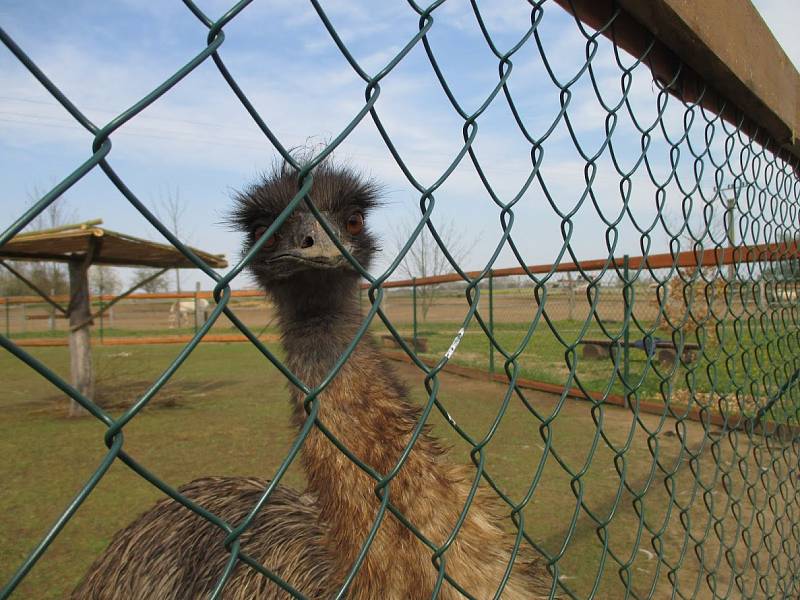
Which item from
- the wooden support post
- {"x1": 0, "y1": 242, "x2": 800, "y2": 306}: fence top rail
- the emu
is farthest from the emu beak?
the wooden support post

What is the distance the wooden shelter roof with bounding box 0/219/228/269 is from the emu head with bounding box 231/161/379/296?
8.79 feet

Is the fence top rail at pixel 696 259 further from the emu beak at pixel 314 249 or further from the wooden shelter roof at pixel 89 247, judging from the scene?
the wooden shelter roof at pixel 89 247

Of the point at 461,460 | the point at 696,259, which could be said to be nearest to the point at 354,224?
the point at 696,259

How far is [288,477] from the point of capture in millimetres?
4492

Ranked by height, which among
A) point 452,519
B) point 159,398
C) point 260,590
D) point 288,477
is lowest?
point 159,398

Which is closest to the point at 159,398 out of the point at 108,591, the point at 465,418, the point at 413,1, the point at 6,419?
the point at 6,419

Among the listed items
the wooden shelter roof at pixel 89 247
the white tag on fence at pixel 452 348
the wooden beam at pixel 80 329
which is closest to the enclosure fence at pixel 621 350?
the white tag on fence at pixel 452 348

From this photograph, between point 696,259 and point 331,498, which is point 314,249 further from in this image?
point 696,259

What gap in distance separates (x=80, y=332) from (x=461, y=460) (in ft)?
15.8

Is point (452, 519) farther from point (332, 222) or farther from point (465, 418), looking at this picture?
point (465, 418)

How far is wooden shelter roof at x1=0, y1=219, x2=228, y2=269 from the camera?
549 cm

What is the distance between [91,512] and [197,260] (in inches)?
159

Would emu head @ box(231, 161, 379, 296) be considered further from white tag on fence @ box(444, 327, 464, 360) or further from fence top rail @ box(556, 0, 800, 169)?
fence top rail @ box(556, 0, 800, 169)

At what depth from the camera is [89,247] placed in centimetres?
627
